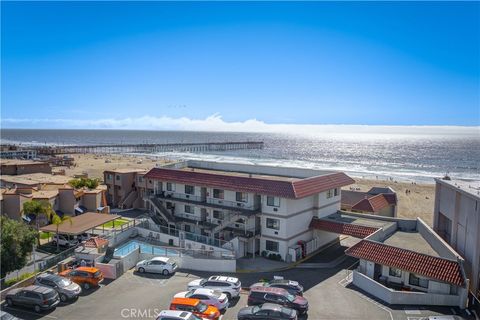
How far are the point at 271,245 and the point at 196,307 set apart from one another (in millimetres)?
13754

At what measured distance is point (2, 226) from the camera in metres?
28.2

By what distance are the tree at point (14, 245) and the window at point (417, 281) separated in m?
27.6

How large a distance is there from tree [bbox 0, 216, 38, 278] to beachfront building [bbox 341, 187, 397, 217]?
35006 mm

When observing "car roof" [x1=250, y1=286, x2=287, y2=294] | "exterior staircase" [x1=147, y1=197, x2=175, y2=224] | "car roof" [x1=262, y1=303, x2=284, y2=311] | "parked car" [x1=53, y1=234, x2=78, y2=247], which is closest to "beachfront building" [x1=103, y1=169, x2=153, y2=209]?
"exterior staircase" [x1=147, y1=197, x2=175, y2=224]

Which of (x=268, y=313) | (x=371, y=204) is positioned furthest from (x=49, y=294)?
(x=371, y=204)

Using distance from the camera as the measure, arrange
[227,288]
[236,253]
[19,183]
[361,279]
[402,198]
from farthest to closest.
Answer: [402,198], [19,183], [236,253], [361,279], [227,288]

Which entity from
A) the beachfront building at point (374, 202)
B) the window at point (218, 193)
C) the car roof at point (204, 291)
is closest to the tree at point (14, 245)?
the car roof at point (204, 291)

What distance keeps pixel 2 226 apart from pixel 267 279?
65.4 feet

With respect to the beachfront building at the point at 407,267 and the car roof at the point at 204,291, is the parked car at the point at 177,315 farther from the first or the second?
the beachfront building at the point at 407,267

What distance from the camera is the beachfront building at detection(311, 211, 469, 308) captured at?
2492 centimetres

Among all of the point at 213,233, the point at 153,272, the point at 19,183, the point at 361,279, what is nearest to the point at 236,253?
the point at 213,233

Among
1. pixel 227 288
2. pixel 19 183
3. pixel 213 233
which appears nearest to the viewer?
pixel 227 288

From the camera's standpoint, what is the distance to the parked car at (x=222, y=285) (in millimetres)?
25875

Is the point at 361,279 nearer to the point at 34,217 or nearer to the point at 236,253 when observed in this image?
the point at 236,253
